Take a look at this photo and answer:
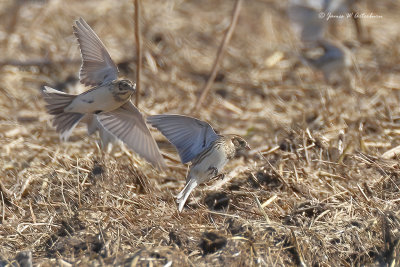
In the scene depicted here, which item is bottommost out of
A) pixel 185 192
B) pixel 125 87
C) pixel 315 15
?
pixel 315 15

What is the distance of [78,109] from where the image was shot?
5457mm

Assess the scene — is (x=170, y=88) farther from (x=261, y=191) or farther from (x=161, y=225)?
(x=161, y=225)

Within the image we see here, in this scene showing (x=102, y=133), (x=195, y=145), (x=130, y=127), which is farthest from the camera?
(x=102, y=133)

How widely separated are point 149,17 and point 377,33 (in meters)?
3.62

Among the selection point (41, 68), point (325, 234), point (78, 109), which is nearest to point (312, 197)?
point (325, 234)

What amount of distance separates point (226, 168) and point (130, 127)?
115 centimetres

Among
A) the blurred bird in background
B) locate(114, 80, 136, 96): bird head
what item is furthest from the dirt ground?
locate(114, 80, 136, 96): bird head

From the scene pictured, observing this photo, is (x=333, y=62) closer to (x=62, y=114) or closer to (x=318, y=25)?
(x=318, y=25)

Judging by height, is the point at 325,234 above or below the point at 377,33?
above

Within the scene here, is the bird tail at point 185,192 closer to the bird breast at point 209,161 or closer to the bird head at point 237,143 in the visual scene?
the bird breast at point 209,161

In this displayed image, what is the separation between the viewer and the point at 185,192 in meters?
5.23

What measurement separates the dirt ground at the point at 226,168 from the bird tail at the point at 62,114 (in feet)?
0.90

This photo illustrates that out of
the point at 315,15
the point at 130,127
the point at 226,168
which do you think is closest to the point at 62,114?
the point at 130,127

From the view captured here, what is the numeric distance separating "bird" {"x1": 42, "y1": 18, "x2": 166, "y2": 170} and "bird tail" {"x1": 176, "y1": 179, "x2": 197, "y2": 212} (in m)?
0.25
